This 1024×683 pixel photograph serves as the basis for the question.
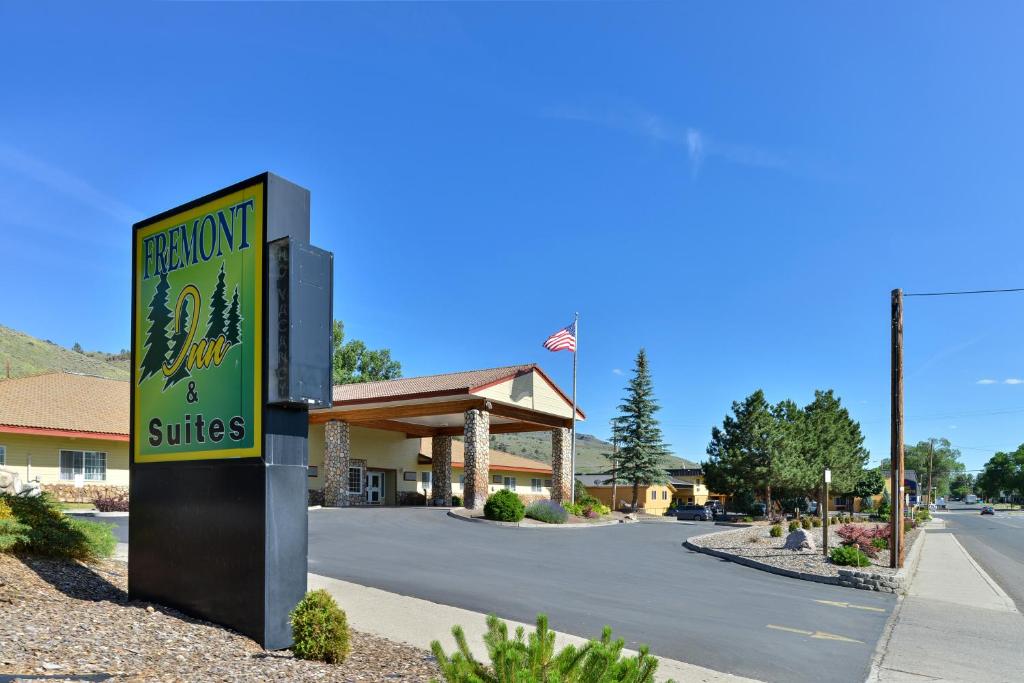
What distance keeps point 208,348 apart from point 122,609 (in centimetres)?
292

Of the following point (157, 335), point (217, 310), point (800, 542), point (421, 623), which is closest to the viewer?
point (217, 310)

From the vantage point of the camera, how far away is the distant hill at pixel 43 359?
214 feet

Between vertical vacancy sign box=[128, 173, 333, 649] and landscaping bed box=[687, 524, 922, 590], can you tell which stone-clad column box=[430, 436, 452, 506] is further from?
vertical vacancy sign box=[128, 173, 333, 649]

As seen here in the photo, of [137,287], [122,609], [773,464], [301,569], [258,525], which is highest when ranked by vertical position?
[137,287]

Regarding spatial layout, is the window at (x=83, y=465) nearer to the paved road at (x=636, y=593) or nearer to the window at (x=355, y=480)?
the window at (x=355, y=480)

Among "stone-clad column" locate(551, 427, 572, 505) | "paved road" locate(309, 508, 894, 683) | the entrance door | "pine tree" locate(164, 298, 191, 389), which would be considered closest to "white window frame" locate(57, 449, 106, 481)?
"paved road" locate(309, 508, 894, 683)

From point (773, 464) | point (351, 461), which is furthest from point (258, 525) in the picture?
point (773, 464)

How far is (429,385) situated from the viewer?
34.8 meters

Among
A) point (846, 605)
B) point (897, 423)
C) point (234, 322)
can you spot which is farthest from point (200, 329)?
point (897, 423)

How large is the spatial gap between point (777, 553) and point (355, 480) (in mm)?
23390

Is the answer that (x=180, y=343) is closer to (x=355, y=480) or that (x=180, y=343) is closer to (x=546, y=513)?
(x=546, y=513)

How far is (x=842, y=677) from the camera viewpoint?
8648mm

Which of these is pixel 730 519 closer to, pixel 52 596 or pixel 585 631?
pixel 585 631

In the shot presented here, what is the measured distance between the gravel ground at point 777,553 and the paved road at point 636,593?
42.9 inches
